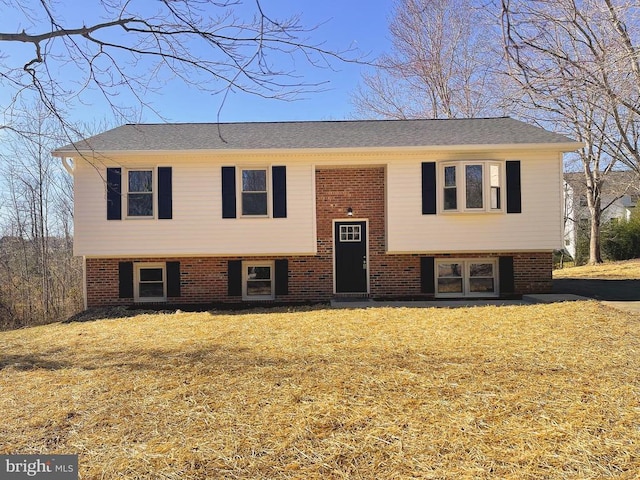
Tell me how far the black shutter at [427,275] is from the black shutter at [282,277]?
3.58 meters

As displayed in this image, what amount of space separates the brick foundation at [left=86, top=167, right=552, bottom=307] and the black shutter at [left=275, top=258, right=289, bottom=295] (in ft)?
0.32

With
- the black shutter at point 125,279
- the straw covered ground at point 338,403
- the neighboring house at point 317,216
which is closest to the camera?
the straw covered ground at point 338,403

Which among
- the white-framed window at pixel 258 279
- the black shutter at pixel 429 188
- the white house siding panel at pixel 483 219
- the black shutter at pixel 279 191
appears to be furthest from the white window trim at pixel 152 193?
the black shutter at pixel 429 188

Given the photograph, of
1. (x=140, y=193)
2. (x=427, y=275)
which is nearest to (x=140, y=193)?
(x=140, y=193)

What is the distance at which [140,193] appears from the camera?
9.49 meters

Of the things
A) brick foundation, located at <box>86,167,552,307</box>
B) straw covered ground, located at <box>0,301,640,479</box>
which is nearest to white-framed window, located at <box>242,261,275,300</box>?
brick foundation, located at <box>86,167,552,307</box>

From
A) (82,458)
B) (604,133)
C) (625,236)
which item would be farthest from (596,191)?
(82,458)

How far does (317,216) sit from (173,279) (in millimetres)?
4149

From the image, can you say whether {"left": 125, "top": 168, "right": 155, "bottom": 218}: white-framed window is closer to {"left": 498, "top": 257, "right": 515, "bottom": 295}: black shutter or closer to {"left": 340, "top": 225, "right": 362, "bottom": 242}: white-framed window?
{"left": 340, "top": 225, "right": 362, "bottom": 242}: white-framed window

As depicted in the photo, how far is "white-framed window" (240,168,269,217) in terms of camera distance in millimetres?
9578

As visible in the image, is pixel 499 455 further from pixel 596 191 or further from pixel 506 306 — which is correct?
pixel 596 191

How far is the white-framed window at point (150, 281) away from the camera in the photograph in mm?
10000

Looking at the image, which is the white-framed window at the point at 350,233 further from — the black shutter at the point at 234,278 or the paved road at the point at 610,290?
the paved road at the point at 610,290

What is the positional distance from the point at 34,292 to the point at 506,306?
624 inches
